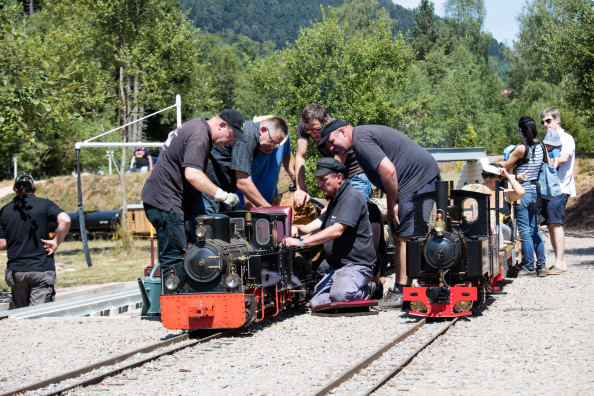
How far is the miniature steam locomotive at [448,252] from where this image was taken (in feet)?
24.8

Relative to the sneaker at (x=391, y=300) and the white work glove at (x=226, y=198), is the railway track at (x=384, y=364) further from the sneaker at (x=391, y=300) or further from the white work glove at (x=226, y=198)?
the white work glove at (x=226, y=198)

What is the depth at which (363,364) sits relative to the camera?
223 inches

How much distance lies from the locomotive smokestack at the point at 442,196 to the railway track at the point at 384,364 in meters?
1.19

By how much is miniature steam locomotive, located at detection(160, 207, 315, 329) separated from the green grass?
10.0 metres

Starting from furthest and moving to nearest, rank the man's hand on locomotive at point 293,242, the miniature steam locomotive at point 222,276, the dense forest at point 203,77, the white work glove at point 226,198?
the dense forest at point 203,77 → the man's hand on locomotive at point 293,242 → the white work glove at point 226,198 → the miniature steam locomotive at point 222,276

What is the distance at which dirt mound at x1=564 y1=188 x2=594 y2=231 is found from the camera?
2895 centimetres

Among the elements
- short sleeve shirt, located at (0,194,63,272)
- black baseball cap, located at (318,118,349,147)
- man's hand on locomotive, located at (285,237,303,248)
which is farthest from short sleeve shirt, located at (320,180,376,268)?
short sleeve shirt, located at (0,194,63,272)

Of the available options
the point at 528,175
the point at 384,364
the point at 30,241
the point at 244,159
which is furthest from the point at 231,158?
the point at 528,175

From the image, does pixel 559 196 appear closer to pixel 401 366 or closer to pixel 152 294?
pixel 152 294

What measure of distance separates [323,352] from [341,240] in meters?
2.47

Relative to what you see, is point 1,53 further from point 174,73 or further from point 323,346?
point 174,73

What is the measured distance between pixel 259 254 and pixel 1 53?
882 centimetres

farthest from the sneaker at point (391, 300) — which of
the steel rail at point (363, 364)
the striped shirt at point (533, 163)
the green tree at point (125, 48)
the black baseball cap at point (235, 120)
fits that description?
the green tree at point (125, 48)

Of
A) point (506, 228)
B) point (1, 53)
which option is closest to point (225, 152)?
point (506, 228)
